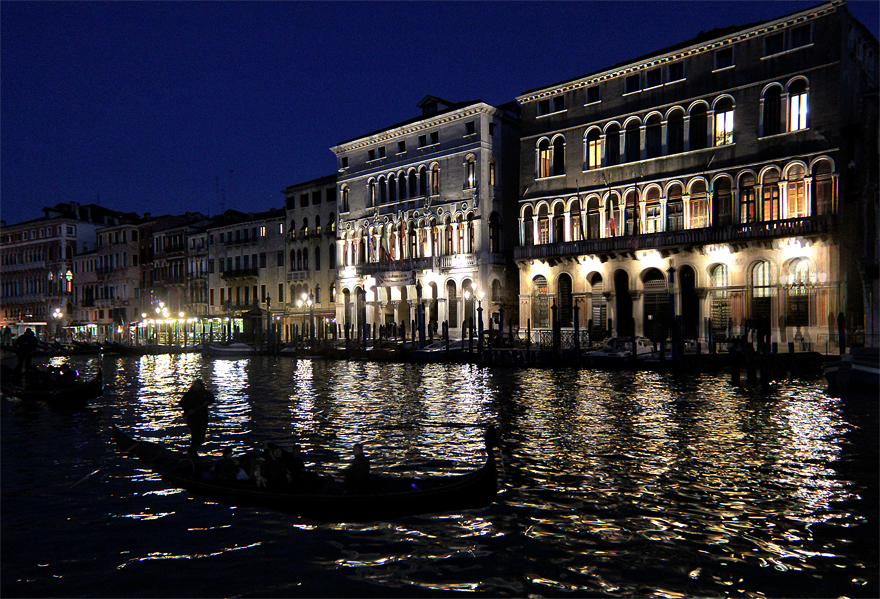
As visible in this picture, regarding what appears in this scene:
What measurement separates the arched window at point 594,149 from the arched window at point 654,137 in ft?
7.93

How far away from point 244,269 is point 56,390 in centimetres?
3435

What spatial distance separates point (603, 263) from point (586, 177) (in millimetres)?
4460

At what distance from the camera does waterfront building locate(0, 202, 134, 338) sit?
213 ft

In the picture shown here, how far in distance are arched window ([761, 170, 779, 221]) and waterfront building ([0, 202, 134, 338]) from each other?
2265 inches

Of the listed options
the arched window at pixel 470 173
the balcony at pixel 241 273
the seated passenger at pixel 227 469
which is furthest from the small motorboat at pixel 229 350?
the seated passenger at pixel 227 469

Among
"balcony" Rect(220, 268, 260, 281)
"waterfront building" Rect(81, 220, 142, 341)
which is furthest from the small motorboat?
"waterfront building" Rect(81, 220, 142, 341)

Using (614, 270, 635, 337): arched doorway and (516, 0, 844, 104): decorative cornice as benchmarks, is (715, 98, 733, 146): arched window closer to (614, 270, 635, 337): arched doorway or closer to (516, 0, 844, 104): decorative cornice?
(516, 0, 844, 104): decorative cornice

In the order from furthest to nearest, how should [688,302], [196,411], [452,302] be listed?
[452,302] < [688,302] < [196,411]

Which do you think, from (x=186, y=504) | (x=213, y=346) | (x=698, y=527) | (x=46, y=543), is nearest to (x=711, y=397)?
(x=698, y=527)

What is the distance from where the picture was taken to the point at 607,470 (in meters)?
9.47

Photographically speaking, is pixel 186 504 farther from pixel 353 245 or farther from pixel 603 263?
pixel 353 245

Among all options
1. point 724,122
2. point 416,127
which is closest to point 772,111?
point 724,122

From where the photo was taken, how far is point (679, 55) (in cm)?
2925

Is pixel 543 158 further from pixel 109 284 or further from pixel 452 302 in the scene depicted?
pixel 109 284
